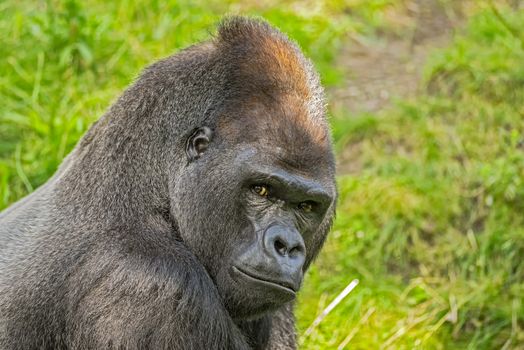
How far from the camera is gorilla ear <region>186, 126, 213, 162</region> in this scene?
4559mm

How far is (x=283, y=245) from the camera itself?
172 inches

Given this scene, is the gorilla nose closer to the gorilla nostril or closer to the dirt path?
the gorilla nostril

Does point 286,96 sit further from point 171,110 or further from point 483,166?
point 483,166

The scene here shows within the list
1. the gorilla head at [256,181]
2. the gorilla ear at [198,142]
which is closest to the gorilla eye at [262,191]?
the gorilla head at [256,181]

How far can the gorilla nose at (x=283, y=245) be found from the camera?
4.35m

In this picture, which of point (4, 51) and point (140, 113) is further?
point (4, 51)

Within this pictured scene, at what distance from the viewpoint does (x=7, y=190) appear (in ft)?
21.5

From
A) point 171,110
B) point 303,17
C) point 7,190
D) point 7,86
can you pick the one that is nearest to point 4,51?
point 7,86

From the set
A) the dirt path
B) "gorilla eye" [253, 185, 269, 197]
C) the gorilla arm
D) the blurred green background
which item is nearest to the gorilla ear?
"gorilla eye" [253, 185, 269, 197]

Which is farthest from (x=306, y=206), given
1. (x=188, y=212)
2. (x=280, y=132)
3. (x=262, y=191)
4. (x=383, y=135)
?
(x=383, y=135)

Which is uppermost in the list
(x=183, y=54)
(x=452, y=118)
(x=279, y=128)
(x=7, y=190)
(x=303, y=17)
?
(x=183, y=54)

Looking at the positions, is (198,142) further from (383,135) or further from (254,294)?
(383,135)

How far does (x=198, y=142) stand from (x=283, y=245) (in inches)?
23.3

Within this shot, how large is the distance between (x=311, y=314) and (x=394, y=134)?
2.10 meters
